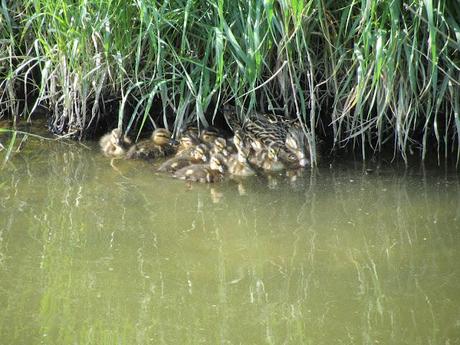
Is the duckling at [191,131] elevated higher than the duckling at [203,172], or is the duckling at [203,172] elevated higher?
the duckling at [191,131]

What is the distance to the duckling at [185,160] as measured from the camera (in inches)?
211

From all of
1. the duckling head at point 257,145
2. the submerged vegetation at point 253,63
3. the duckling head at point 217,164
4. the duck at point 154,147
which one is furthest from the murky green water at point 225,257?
the submerged vegetation at point 253,63

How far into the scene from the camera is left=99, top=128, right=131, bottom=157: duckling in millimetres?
5578

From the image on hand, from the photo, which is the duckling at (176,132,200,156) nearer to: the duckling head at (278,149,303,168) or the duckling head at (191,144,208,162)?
the duckling head at (191,144,208,162)

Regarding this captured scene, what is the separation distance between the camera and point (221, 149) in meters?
5.46

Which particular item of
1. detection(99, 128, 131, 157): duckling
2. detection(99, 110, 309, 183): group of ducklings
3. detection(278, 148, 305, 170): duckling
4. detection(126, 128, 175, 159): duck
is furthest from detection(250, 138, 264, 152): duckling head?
detection(99, 128, 131, 157): duckling

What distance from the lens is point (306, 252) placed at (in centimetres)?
427

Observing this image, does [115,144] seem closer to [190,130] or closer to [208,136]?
[190,130]

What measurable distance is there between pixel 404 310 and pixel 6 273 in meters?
1.68

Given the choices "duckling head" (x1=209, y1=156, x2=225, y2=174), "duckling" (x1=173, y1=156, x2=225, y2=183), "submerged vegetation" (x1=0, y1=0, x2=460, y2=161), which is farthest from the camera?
"duckling head" (x1=209, y1=156, x2=225, y2=174)

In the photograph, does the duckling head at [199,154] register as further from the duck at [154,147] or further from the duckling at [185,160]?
the duck at [154,147]

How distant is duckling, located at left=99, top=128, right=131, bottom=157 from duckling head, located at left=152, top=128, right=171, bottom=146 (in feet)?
0.56

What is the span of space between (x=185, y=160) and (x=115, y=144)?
18.6 inches

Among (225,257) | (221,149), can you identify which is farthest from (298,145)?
(225,257)
